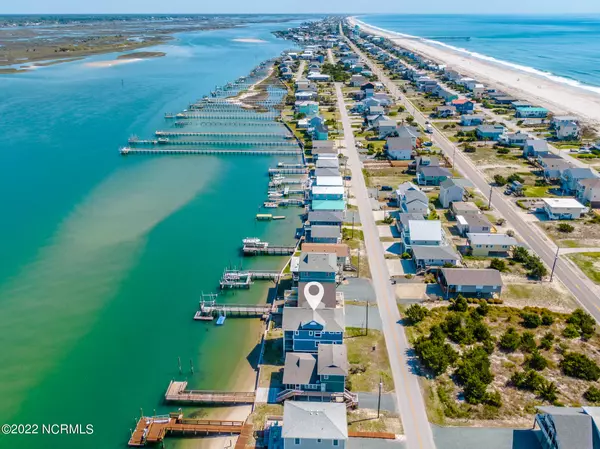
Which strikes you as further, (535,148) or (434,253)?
(535,148)

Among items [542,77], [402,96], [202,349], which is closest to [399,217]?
[202,349]

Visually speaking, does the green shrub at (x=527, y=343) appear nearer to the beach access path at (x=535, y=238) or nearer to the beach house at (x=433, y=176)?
the beach access path at (x=535, y=238)

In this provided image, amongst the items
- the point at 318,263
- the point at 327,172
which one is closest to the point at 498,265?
the point at 318,263

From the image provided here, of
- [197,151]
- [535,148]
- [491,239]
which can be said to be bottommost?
[491,239]

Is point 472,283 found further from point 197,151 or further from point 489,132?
point 197,151

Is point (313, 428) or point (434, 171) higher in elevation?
point (434, 171)

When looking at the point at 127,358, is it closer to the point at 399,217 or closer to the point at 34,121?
the point at 399,217

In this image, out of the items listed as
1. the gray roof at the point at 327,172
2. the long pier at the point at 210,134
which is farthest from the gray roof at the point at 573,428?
the long pier at the point at 210,134

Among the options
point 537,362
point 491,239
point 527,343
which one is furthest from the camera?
point 491,239

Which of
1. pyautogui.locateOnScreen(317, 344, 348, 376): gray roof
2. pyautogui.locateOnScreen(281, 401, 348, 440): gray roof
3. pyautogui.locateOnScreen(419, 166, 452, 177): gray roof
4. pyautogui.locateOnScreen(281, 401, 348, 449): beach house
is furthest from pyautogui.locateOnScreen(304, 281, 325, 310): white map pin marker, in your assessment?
pyautogui.locateOnScreen(419, 166, 452, 177): gray roof
